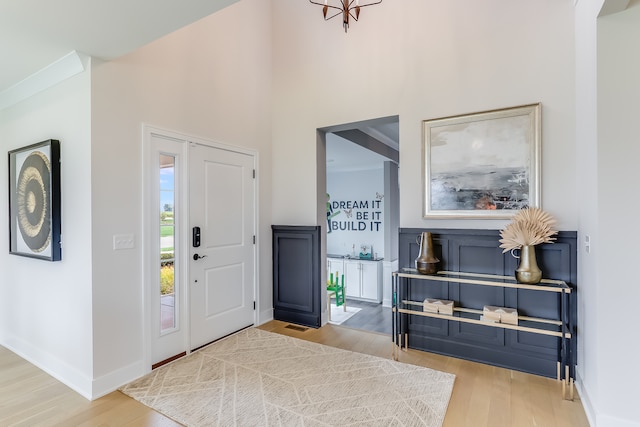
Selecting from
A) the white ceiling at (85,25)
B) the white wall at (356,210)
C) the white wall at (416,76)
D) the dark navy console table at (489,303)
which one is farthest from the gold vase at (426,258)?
the white wall at (356,210)

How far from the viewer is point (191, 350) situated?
3.20 meters

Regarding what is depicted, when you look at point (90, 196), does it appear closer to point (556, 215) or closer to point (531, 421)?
point (531, 421)

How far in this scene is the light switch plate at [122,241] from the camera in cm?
259

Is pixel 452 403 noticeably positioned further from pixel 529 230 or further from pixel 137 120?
pixel 137 120

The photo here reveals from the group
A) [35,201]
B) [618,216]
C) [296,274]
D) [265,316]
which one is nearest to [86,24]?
[35,201]

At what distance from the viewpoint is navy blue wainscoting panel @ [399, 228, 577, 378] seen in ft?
8.79

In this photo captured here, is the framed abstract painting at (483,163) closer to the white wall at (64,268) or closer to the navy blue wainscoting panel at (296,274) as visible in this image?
the navy blue wainscoting panel at (296,274)

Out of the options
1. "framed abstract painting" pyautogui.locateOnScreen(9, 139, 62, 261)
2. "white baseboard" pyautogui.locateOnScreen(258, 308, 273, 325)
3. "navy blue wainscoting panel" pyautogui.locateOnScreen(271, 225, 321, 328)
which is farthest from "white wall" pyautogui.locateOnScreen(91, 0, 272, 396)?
"white baseboard" pyautogui.locateOnScreen(258, 308, 273, 325)

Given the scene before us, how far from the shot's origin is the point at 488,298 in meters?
2.96

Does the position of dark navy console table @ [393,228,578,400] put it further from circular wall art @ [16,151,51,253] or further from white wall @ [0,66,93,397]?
circular wall art @ [16,151,51,253]

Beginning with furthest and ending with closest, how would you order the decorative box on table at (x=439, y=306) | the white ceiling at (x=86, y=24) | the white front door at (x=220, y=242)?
the white front door at (x=220, y=242)
the decorative box on table at (x=439, y=306)
the white ceiling at (x=86, y=24)

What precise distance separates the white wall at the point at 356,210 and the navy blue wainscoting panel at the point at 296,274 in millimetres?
3388

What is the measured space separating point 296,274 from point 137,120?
8.07 ft

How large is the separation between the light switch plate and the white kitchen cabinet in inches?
193
